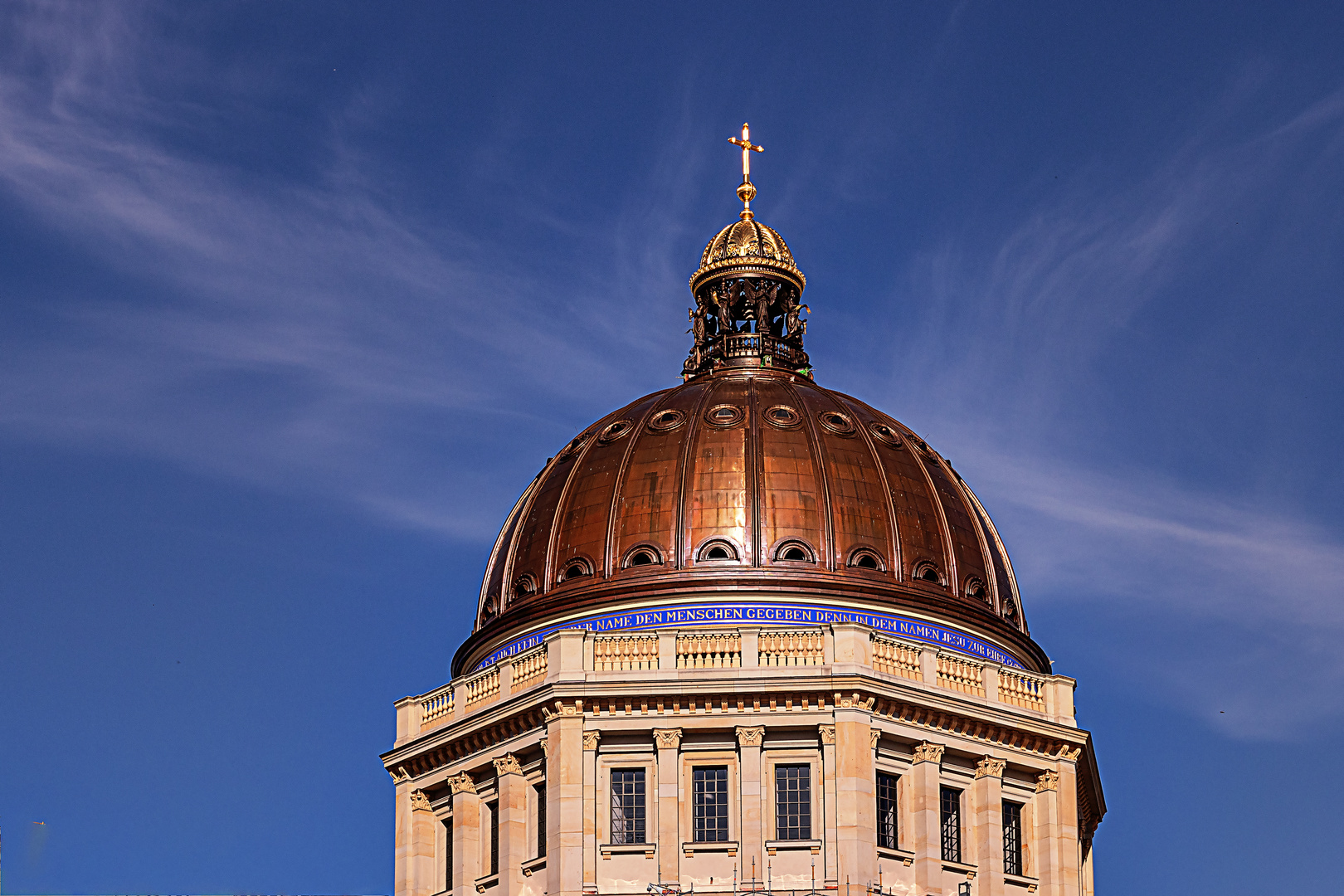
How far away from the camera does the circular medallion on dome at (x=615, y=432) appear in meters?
96.9

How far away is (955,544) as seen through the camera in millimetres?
94938

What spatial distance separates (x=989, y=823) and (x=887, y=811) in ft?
10.2

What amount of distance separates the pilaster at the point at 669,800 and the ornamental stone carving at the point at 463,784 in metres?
6.17

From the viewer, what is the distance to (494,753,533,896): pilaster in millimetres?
87500

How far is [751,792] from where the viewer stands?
86000 mm

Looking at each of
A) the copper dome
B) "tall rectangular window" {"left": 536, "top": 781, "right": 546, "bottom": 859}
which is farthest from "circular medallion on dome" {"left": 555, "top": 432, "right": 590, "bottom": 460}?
"tall rectangular window" {"left": 536, "top": 781, "right": 546, "bottom": 859}

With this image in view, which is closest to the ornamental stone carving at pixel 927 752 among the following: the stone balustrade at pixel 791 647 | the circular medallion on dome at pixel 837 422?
the stone balustrade at pixel 791 647

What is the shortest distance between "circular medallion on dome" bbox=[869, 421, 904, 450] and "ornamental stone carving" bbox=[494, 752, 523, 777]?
15394 millimetres

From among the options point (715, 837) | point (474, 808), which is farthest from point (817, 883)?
point (474, 808)

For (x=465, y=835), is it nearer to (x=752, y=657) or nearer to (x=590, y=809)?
(x=590, y=809)

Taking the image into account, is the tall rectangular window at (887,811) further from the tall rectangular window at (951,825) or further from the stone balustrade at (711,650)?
the stone balustrade at (711,650)

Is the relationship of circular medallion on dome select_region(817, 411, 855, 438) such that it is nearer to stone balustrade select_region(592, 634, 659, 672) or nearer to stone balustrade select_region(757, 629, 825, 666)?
stone balustrade select_region(757, 629, 825, 666)

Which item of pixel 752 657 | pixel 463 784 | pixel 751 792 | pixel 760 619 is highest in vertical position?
pixel 760 619

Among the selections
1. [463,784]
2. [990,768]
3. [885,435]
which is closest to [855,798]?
[990,768]
